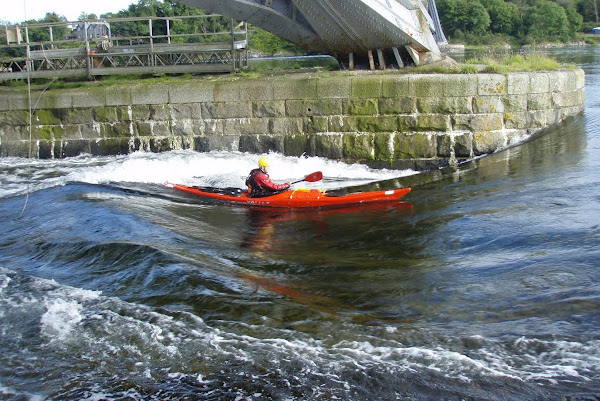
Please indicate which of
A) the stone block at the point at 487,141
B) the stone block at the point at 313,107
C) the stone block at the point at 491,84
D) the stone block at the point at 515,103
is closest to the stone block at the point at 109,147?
the stone block at the point at 313,107

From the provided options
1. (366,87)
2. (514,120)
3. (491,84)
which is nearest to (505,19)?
(514,120)

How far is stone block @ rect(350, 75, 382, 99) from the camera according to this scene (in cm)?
1058

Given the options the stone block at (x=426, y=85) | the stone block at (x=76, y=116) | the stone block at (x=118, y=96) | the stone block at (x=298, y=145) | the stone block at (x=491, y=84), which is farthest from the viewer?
the stone block at (x=76, y=116)

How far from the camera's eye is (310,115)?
1101 cm

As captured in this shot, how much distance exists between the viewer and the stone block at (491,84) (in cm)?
1023

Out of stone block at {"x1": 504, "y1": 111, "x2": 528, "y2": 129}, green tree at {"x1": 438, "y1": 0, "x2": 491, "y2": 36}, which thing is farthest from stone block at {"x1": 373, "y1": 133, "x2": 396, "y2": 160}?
green tree at {"x1": 438, "y1": 0, "x2": 491, "y2": 36}

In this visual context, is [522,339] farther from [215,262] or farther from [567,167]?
[567,167]

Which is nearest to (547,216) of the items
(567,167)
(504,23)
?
(567,167)

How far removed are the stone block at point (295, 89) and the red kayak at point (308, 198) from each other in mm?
2472

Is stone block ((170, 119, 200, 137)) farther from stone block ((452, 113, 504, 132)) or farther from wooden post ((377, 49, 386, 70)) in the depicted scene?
stone block ((452, 113, 504, 132))

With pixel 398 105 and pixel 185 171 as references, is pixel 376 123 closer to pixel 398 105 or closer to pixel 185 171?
pixel 398 105

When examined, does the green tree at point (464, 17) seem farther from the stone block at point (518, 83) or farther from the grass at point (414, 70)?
the stone block at point (518, 83)

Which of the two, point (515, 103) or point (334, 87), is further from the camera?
point (334, 87)

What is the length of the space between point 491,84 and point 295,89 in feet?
11.8
